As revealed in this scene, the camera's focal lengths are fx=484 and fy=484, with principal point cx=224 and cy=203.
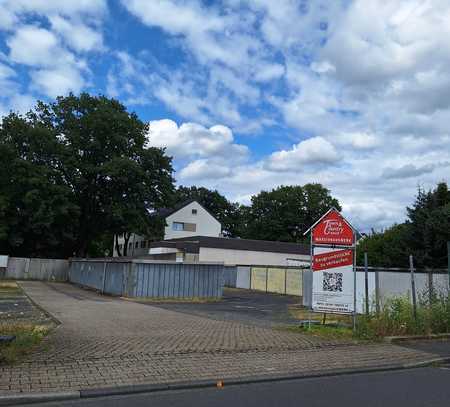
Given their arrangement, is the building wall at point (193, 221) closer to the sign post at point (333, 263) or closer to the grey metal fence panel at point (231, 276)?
the grey metal fence panel at point (231, 276)

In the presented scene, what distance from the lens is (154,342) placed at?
10.3 m

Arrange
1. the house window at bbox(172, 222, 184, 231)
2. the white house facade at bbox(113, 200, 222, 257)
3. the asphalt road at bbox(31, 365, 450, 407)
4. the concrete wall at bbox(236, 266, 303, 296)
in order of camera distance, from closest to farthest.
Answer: the asphalt road at bbox(31, 365, 450, 407) < the concrete wall at bbox(236, 266, 303, 296) < the white house facade at bbox(113, 200, 222, 257) < the house window at bbox(172, 222, 184, 231)

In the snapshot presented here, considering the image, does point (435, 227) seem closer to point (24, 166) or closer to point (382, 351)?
point (382, 351)

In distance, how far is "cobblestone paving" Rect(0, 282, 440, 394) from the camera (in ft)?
23.5

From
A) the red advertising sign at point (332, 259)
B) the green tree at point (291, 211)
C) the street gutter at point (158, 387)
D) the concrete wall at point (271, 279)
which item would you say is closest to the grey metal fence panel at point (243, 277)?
the concrete wall at point (271, 279)

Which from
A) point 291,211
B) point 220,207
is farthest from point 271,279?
point 220,207

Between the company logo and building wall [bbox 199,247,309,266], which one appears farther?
building wall [bbox 199,247,309,266]

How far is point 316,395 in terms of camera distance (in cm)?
680

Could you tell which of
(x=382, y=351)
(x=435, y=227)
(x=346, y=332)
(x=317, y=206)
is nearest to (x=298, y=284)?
(x=435, y=227)

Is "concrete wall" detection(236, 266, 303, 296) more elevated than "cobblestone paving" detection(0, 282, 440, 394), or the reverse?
"concrete wall" detection(236, 266, 303, 296)

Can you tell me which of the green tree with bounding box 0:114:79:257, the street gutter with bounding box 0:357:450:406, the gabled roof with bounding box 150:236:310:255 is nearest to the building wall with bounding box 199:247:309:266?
the gabled roof with bounding box 150:236:310:255

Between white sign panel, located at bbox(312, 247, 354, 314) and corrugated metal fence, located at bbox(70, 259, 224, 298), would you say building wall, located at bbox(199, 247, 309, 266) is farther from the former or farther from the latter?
white sign panel, located at bbox(312, 247, 354, 314)

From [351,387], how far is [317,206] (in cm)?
8275

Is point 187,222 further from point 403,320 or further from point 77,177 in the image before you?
point 403,320
